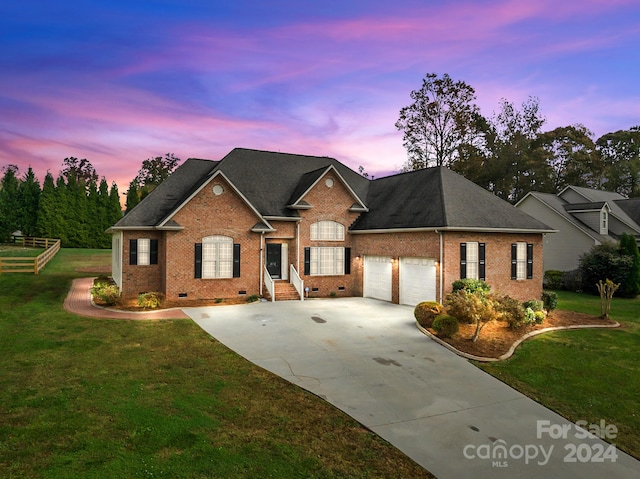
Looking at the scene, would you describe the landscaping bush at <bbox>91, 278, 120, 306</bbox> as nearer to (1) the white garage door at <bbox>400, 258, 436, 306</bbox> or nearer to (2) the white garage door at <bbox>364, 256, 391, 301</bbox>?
(2) the white garage door at <bbox>364, 256, 391, 301</bbox>

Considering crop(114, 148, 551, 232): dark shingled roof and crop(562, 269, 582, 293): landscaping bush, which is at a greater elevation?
crop(114, 148, 551, 232): dark shingled roof

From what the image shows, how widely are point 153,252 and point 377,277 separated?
12532mm

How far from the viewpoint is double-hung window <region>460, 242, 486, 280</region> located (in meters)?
18.3

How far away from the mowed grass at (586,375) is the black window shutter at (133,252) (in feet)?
56.9

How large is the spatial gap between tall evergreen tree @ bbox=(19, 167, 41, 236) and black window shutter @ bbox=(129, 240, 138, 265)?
43162 mm

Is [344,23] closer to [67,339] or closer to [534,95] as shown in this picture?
[67,339]

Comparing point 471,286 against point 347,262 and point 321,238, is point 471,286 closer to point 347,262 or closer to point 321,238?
point 347,262

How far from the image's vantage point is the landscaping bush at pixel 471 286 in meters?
17.1

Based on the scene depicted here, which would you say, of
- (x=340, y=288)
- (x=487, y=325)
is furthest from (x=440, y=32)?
(x=340, y=288)

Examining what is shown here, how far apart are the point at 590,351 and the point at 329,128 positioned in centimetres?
2574

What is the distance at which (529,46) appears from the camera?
624 inches

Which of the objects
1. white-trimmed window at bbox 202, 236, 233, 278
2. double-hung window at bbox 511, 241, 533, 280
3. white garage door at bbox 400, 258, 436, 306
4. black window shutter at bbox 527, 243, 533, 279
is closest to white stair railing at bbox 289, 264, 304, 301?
white-trimmed window at bbox 202, 236, 233, 278

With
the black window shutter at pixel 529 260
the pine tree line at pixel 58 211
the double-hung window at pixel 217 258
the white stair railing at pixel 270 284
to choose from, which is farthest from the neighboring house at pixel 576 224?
the pine tree line at pixel 58 211

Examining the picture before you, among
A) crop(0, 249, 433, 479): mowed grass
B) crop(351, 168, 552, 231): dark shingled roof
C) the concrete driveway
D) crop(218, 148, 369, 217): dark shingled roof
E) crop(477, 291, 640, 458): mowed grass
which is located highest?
crop(218, 148, 369, 217): dark shingled roof
